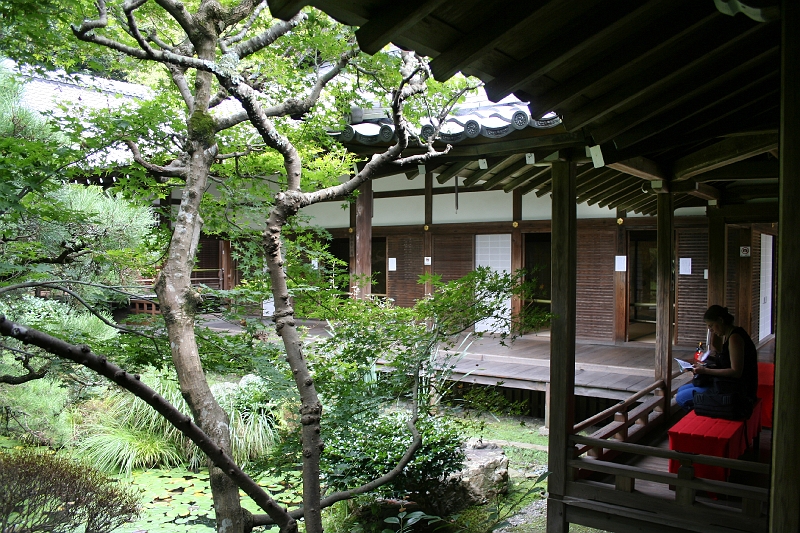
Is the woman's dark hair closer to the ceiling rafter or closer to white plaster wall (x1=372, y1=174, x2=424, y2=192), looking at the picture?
the ceiling rafter

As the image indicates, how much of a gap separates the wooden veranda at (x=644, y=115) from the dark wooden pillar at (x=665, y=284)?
14 mm

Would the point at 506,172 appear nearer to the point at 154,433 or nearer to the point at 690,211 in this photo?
the point at 690,211

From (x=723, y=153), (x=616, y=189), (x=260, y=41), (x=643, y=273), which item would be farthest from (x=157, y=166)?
(x=643, y=273)

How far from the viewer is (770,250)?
34.9 feet

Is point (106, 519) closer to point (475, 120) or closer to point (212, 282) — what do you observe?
point (475, 120)

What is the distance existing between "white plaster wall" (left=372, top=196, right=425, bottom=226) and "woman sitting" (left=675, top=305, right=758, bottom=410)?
695 cm

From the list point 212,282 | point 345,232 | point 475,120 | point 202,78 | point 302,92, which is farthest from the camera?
point 212,282

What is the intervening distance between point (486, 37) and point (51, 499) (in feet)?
11.4

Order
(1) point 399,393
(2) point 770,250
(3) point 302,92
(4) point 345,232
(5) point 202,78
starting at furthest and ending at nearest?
1. (4) point 345,232
2. (2) point 770,250
3. (3) point 302,92
4. (5) point 202,78
5. (1) point 399,393

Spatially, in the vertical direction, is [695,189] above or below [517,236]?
above

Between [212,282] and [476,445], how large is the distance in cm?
949

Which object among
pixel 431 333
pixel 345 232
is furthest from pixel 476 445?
pixel 345 232

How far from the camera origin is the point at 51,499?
11.4ft

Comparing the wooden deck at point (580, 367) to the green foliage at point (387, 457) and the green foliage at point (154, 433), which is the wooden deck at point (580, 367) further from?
the green foliage at point (154, 433)
